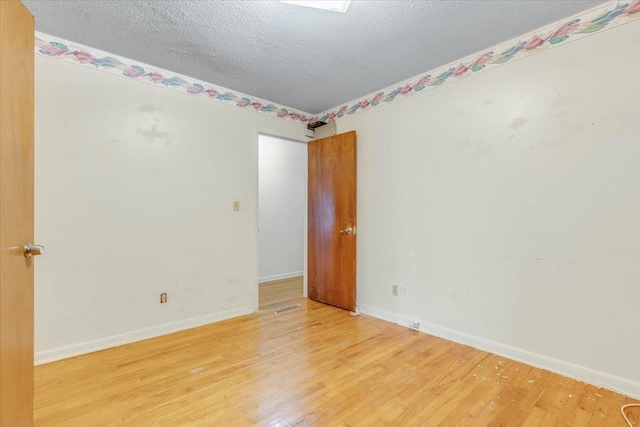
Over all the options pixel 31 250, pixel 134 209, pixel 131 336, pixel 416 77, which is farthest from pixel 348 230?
pixel 31 250

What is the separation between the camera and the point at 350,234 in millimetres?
3371

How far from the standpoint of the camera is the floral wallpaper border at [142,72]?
2254mm

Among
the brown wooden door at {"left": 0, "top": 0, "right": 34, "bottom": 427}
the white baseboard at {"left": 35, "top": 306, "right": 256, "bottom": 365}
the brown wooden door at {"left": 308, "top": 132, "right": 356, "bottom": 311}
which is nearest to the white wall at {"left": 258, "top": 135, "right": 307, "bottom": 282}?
the brown wooden door at {"left": 308, "top": 132, "right": 356, "bottom": 311}

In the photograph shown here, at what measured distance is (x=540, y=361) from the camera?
2148 mm

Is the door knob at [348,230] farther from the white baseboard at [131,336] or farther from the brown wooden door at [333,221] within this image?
the white baseboard at [131,336]

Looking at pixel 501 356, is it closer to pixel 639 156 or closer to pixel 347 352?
pixel 347 352

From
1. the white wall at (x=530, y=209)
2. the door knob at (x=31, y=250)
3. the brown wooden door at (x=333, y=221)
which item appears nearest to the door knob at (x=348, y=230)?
the brown wooden door at (x=333, y=221)

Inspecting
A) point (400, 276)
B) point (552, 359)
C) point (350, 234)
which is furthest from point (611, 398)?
point (350, 234)

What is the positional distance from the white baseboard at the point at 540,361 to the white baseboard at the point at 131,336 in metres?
1.82

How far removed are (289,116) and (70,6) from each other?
221cm

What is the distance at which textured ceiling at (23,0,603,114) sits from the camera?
1902mm

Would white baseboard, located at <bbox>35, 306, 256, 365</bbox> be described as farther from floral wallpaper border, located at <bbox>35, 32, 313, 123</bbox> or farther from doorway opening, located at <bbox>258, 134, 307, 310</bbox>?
floral wallpaper border, located at <bbox>35, 32, 313, 123</bbox>

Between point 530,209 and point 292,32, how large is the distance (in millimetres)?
2189

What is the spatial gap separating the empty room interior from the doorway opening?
160cm
